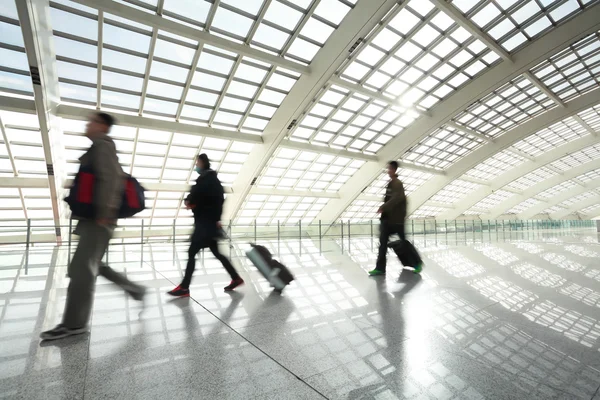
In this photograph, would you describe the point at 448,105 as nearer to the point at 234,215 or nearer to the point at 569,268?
the point at 234,215

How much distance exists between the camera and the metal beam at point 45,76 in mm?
12641

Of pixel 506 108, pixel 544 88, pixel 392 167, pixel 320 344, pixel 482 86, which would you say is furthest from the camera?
pixel 506 108

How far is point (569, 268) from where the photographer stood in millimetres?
5152

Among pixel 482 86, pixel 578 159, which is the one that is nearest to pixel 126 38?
pixel 482 86

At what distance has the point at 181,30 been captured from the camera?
47.6ft

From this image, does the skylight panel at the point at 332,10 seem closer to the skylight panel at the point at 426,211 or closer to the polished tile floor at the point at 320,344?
the polished tile floor at the point at 320,344

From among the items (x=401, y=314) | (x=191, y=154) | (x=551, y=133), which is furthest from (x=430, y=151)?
(x=401, y=314)

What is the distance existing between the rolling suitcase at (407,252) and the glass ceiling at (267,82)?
44.4 ft

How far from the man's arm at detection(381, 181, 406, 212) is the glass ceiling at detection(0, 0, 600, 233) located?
1290 cm

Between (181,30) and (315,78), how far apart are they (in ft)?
23.3

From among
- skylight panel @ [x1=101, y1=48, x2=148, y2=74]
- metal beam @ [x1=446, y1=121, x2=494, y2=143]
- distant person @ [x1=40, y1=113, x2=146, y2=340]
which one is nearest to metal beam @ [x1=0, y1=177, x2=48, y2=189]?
skylight panel @ [x1=101, y1=48, x2=148, y2=74]

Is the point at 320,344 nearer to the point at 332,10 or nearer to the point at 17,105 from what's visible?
the point at 332,10

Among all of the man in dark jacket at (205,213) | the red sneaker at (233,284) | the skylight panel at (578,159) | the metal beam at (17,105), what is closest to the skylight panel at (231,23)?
the metal beam at (17,105)

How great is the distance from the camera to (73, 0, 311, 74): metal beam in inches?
517
